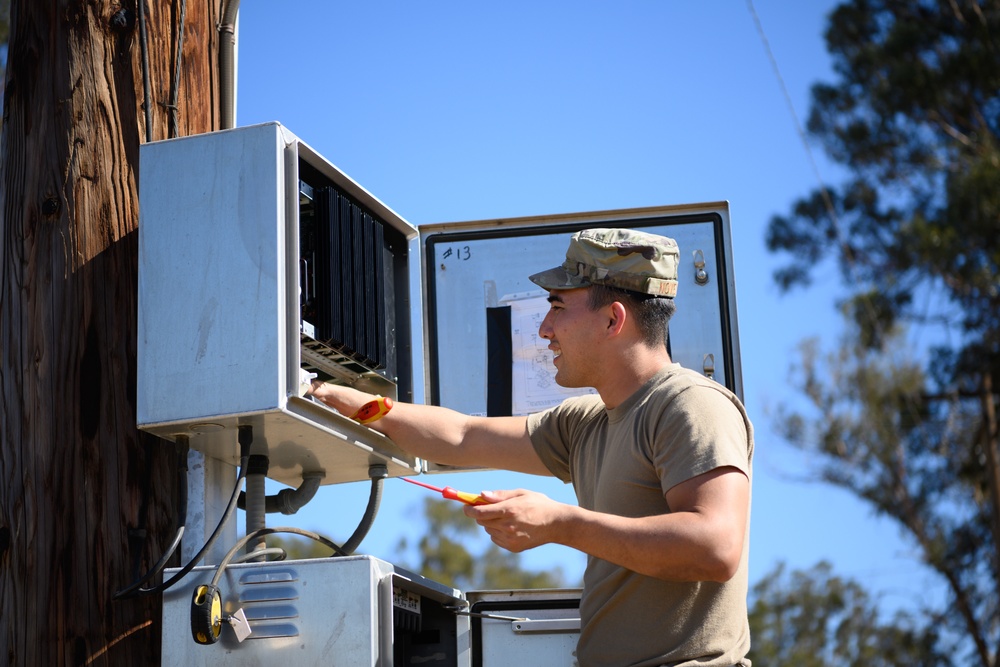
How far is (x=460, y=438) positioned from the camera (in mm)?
3133

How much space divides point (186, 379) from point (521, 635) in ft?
3.45

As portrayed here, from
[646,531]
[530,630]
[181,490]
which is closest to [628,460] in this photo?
[646,531]

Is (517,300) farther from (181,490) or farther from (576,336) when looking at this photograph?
(181,490)

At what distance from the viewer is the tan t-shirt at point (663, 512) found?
2.41m

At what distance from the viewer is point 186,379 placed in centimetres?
257

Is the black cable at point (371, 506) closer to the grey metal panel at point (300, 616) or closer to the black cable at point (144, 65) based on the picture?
the grey metal panel at point (300, 616)

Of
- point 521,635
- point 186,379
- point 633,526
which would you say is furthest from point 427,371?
point 633,526

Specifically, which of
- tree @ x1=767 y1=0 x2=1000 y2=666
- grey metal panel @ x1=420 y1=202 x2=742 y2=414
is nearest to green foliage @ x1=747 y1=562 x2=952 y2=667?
tree @ x1=767 y1=0 x2=1000 y2=666

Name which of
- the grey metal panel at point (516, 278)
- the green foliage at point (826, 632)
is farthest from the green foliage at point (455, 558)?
the grey metal panel at point (516, 278)

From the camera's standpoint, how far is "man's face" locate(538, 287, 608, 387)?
2.84 metres

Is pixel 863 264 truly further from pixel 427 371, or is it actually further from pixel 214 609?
pixel 214 609

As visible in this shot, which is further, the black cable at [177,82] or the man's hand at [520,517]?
the black cable at [177,82]

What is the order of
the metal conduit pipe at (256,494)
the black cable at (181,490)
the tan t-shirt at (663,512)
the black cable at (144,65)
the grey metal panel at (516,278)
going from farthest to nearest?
the grey metal panel at (516,278)
the black cable at (144,65)
the metal conduit pipe at (256,494)
the black cable at (181,490)
the tan t-shirt at (663,512)

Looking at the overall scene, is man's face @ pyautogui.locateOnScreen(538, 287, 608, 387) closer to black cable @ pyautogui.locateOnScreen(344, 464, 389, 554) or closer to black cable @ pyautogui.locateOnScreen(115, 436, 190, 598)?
black cable @ pyautogui.locateOnScreen(344, 464, 389, 554)
